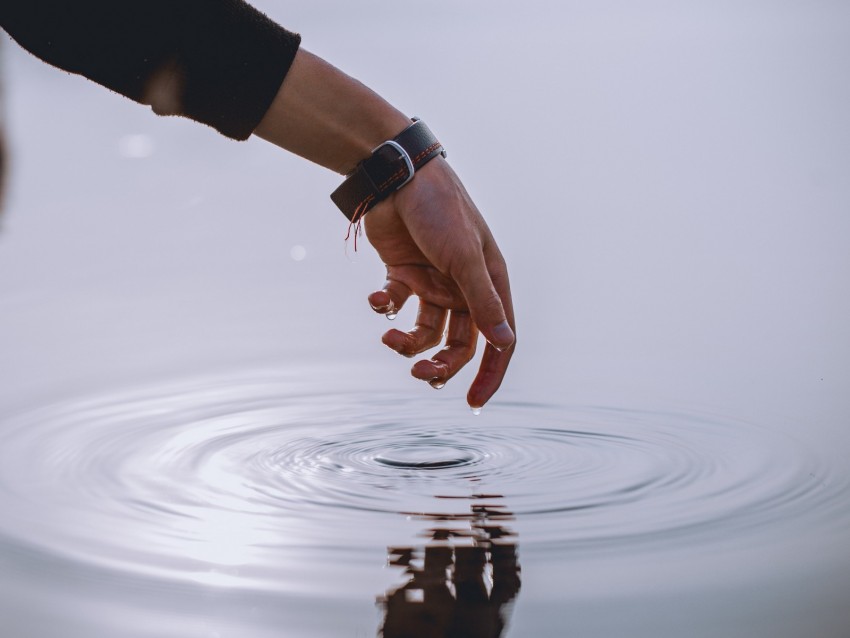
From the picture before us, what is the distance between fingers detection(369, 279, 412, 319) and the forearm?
0.27 metres

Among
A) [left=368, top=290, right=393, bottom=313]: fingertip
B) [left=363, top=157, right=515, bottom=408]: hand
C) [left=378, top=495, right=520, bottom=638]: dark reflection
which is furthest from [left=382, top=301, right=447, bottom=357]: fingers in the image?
[left=378, top=495, right=520, bottom=638]: dark reflection

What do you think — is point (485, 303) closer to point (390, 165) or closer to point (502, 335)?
point (502, 335)

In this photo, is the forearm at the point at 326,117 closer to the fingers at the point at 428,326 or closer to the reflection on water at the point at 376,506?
the fingers at the point at 428,326

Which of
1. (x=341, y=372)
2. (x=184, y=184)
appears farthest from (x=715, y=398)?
(x=184, y=184)

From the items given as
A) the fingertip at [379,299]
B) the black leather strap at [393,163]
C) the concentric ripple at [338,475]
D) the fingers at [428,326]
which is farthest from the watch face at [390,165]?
the concentric ripple at [338,475]

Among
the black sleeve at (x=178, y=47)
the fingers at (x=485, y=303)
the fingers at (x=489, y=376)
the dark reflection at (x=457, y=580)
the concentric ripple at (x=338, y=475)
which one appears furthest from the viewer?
the fingers at (x=489, y=376)

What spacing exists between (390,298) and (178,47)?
633 millimetres

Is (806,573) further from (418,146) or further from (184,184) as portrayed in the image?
(184,184)

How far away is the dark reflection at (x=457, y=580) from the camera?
1.50 m

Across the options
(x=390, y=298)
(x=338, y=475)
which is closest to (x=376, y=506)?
(x=338, y=475)

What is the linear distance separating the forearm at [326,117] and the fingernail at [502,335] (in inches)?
17.4

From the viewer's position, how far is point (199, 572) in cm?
169

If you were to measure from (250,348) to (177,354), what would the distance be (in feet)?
0.66

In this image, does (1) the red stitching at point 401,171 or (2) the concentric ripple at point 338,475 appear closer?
(2) the concentric ripple at point 338,475
